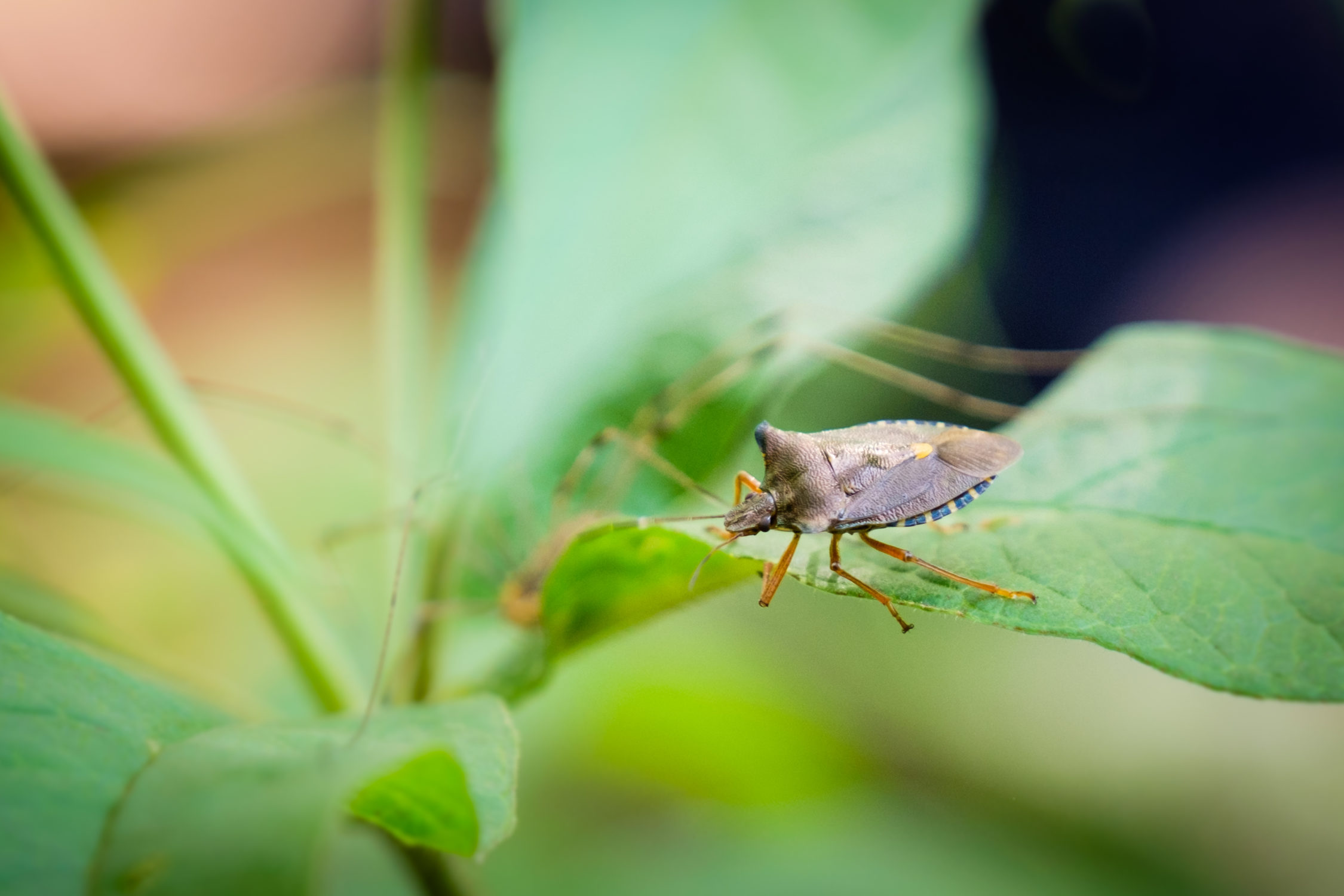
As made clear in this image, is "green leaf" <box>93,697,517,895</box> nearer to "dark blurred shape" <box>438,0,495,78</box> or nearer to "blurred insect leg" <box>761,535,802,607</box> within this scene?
"blurred insect leg" <box>761,535,802,607</box>

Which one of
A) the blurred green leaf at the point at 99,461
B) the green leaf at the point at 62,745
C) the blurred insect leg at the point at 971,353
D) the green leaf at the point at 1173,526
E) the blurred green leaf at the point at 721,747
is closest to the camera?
the green leaf at the point at 62,745

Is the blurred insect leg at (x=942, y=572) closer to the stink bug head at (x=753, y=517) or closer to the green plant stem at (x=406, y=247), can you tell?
the stink bug head at (x=753, y=517)

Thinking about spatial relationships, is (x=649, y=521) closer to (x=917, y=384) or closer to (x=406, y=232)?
(x=917, y=384)

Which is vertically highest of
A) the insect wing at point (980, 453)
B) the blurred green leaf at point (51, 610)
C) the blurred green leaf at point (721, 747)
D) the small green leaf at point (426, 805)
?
the blurred green leaf at point (51, 610)

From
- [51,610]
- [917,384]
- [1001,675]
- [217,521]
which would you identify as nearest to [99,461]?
[217,521]

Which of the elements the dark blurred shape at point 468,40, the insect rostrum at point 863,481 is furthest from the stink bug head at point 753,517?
the dark blurred shape at point 468,40

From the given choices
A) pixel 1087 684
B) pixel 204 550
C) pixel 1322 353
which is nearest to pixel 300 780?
pixel 1322 353

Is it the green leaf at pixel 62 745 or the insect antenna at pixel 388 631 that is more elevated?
the green leaf at pixel 62 745
